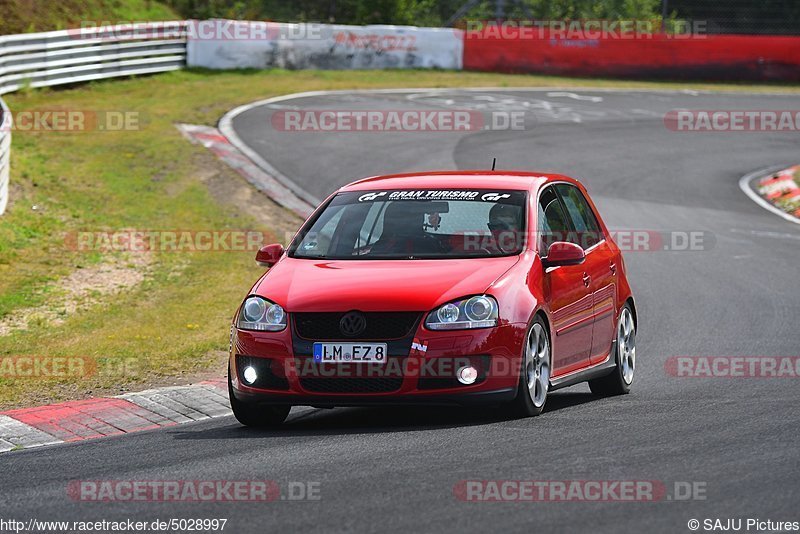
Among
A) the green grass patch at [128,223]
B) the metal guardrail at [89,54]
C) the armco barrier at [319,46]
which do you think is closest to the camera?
the green grass patch at [128,223]

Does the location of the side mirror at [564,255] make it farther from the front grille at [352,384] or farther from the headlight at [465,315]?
the front grille at [352,384]

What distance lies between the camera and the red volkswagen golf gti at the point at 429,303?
7.86 meters

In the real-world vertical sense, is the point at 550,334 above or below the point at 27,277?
above

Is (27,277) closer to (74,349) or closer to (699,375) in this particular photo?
(74,349)

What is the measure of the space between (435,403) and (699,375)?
12.1 feet

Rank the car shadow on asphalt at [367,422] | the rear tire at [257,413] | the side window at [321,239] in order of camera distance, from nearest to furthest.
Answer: the car shadow on asphalt at [367,422] → the rear tire at [257,413] → the side window at [321,239]

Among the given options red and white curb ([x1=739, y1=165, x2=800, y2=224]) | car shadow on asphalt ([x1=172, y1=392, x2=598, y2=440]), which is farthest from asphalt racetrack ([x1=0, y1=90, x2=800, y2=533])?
red and white curb ([x1=739, y1=165, x2=800, y2=224])

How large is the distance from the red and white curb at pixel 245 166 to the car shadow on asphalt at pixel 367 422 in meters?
9.71

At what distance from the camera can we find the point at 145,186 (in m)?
19.9

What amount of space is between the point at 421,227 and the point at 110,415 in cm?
243

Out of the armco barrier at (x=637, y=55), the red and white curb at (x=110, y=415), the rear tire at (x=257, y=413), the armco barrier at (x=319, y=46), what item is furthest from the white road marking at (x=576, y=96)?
the rear tire at (x=257, y=413)

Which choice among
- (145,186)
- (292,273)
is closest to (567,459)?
(292,273)

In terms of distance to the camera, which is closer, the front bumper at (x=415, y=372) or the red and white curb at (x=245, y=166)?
the front bumper at (x=415, y=372)

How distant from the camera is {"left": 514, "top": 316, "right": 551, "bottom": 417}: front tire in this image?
26.3ft
